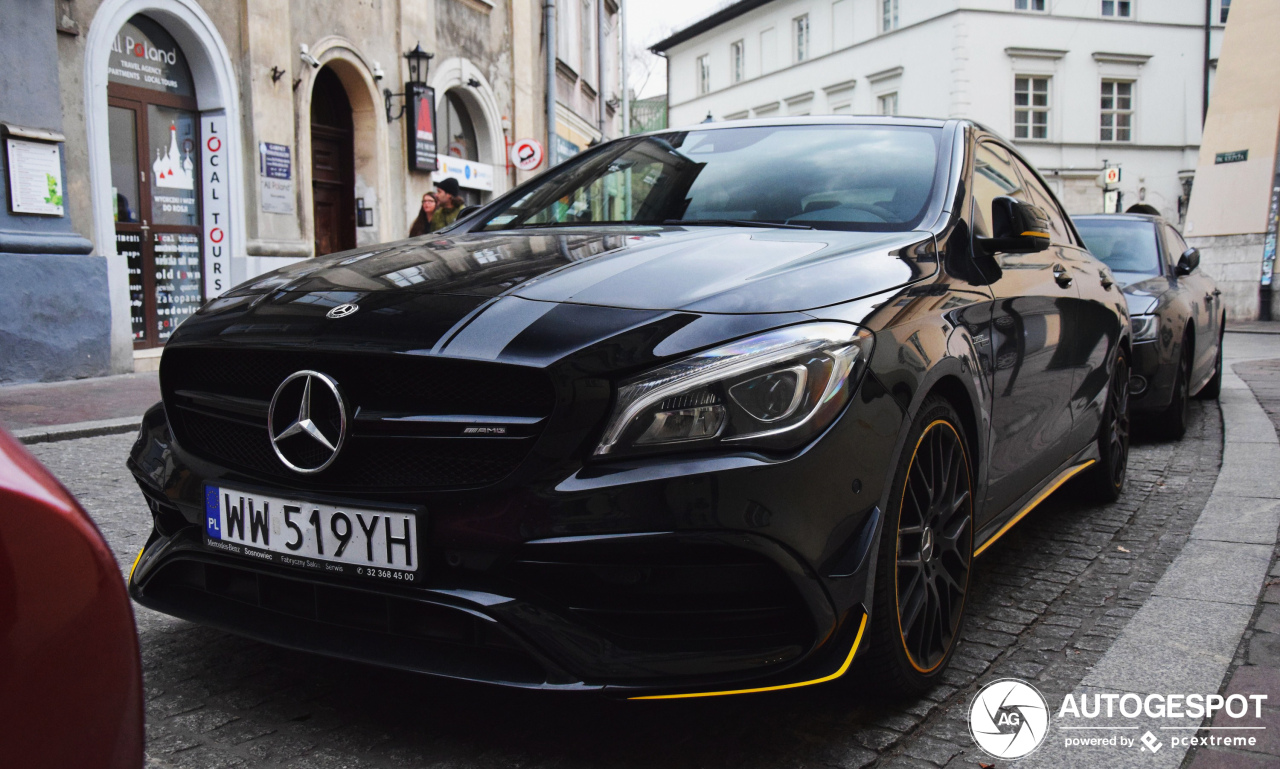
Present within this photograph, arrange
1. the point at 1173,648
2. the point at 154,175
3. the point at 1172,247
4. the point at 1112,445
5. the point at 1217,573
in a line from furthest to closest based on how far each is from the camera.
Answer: the point at 154,175, the point at 1172,247, the point at 1112,445, the point at 1217,573, the point at 1173,648

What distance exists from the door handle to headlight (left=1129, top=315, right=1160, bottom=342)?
112 inches

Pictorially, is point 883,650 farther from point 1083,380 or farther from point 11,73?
point 11,73

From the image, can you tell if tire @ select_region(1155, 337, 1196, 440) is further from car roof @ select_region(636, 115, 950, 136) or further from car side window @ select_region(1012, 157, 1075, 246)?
car roof @ select_region(636, 115, 950, 136)

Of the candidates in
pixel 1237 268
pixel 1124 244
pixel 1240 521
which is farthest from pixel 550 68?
pixel 1240 521

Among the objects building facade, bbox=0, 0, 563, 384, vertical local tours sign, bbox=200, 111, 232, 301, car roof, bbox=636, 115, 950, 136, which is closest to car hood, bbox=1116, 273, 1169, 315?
car roof, bbox=636, 115, 950, 136

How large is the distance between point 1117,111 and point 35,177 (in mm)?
35360

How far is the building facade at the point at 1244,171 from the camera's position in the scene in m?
20.5

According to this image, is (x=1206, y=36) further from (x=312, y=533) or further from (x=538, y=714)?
(x=312, y=533)

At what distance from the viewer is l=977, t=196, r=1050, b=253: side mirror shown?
3152mm

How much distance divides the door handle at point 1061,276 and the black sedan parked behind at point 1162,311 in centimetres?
278

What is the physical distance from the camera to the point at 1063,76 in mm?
35812

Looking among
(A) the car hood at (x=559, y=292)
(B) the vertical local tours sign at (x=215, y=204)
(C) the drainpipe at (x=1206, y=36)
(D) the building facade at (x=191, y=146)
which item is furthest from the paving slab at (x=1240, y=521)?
(C) the drainpipe at (x=1206, y=36)

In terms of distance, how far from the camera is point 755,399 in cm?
203

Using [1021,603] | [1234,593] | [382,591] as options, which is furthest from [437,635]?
[1234,593]
